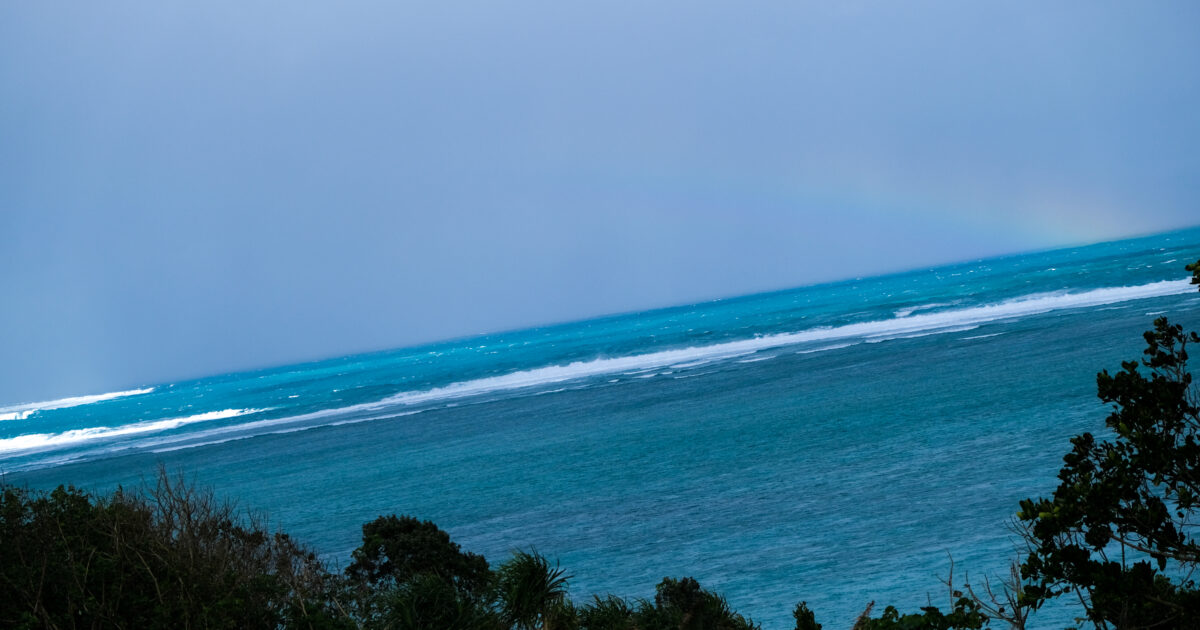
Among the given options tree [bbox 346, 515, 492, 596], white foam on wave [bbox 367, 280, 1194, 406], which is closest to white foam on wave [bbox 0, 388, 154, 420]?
white foam on wave [bbox 367, 280, 1194, 406]

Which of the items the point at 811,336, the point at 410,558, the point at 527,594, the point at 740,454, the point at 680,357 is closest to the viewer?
the point at 527,594

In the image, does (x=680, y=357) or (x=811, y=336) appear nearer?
(x=811, y=336)

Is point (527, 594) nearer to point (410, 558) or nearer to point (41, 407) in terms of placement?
point (410, 558)

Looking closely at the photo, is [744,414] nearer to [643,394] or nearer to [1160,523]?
[643,394]

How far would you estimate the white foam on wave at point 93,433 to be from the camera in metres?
65.1

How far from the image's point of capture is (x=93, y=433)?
7056cm

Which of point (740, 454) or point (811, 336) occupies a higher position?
point (811, 336)

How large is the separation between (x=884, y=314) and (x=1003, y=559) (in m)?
59.3

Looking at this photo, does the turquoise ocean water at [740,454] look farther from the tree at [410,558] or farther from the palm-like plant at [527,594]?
the palm-like plant at [527,594]

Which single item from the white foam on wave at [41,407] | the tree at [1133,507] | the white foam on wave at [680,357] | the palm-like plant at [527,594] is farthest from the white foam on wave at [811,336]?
the white foam on wave at [41,407]

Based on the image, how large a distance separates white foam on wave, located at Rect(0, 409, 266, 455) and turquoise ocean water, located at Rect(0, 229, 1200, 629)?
106 centimetres

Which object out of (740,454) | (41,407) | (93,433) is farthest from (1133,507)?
(41,407)

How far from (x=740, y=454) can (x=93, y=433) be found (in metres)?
62.8

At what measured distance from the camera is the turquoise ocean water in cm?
1619
